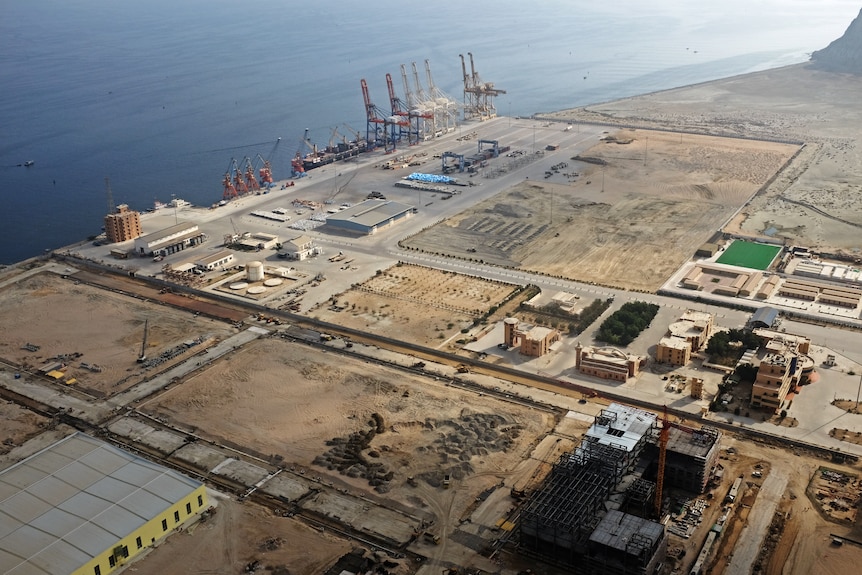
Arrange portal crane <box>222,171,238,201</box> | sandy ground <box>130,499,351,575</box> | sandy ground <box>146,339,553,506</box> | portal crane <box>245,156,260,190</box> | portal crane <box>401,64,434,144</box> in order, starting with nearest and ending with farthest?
sandy ground <box>130,499,351,575</box>, sandy ground <box>146,339,553,506</box>, portal crane <box>222,171,238,201</box>, portal crane <box>245,156,260,190</box>, portal crane <box>401,64,434,144</box>

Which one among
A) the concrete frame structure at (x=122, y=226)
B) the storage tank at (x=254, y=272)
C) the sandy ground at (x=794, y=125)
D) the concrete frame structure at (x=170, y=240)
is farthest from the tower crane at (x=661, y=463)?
the concrete frame structure at (x=122, y=226)

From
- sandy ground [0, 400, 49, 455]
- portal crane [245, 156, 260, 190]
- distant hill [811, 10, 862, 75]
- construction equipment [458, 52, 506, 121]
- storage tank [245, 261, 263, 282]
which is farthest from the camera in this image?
distant hill [811, 10, 862, 75]

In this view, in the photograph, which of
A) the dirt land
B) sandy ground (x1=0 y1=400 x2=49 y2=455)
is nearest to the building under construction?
the dirt land

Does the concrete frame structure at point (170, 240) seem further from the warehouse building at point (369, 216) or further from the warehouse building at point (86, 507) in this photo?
the warehouse building at point (86, 507)

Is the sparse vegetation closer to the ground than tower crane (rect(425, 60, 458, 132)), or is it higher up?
closer to the ground

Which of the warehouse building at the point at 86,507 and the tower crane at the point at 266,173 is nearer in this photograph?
the warehouse building at the point at 86,507

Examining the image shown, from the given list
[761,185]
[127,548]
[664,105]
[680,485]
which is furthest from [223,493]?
[664,105]

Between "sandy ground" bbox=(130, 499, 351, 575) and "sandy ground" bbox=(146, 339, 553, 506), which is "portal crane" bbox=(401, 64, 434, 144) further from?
"sandy ground" bbox=(130, 499, 351, 575)

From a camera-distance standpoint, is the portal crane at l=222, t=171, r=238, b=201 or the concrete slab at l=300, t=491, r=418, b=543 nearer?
the concrete slab at l=300, t=491, r=418, b=543
